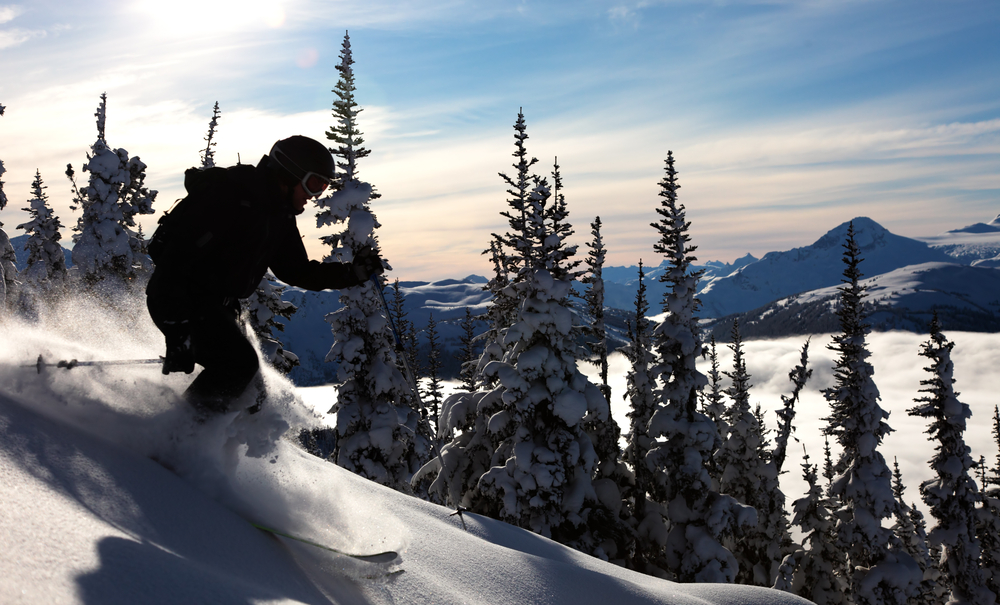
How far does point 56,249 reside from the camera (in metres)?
29.8

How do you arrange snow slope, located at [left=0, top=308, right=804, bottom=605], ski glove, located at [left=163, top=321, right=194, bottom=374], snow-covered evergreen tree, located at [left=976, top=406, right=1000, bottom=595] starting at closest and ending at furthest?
snow slope, located at [left=0, top=308, right=804, bottom=605]
ski glove, located at [left=163, top=321, right=194, bottom=374]
snow-covered evergreen tree, located at [left=976, top=406, right=1000, bottom=595]

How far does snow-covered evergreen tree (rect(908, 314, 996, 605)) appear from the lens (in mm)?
24016

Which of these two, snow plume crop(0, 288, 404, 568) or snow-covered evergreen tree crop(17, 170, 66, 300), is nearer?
snow plume crop(0, 288, 404, 568)

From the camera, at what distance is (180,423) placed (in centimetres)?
374

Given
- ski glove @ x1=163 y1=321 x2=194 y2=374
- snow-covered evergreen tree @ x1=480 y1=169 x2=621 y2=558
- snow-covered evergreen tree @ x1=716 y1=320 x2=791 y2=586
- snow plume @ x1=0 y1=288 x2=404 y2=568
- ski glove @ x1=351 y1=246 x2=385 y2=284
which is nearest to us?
snow plume @ x1=0 y1=288 x2=404 y2=568

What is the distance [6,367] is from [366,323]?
15.3 m

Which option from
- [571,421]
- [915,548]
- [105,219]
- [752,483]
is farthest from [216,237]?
[915,548]

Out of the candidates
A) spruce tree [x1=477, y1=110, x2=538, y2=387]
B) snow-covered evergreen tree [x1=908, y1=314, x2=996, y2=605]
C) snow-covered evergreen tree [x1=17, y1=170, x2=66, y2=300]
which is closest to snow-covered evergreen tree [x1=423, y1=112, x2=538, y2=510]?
spruce tree [x1=477, y1=110, x2=538, y2=387]

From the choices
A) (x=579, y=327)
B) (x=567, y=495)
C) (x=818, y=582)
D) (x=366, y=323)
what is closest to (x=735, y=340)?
(x=818, y=582)

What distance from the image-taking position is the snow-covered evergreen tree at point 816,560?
83.5 ft

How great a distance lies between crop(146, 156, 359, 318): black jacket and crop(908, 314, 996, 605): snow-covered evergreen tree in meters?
27.5

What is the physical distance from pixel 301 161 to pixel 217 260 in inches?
37.2

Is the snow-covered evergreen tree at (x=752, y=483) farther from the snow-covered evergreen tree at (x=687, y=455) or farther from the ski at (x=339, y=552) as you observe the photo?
the ski at (x=339, y=552)

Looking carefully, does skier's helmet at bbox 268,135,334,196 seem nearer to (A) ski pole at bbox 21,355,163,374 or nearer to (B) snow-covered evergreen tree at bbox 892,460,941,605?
(A) ski pole at bbox 21,355,163,374
